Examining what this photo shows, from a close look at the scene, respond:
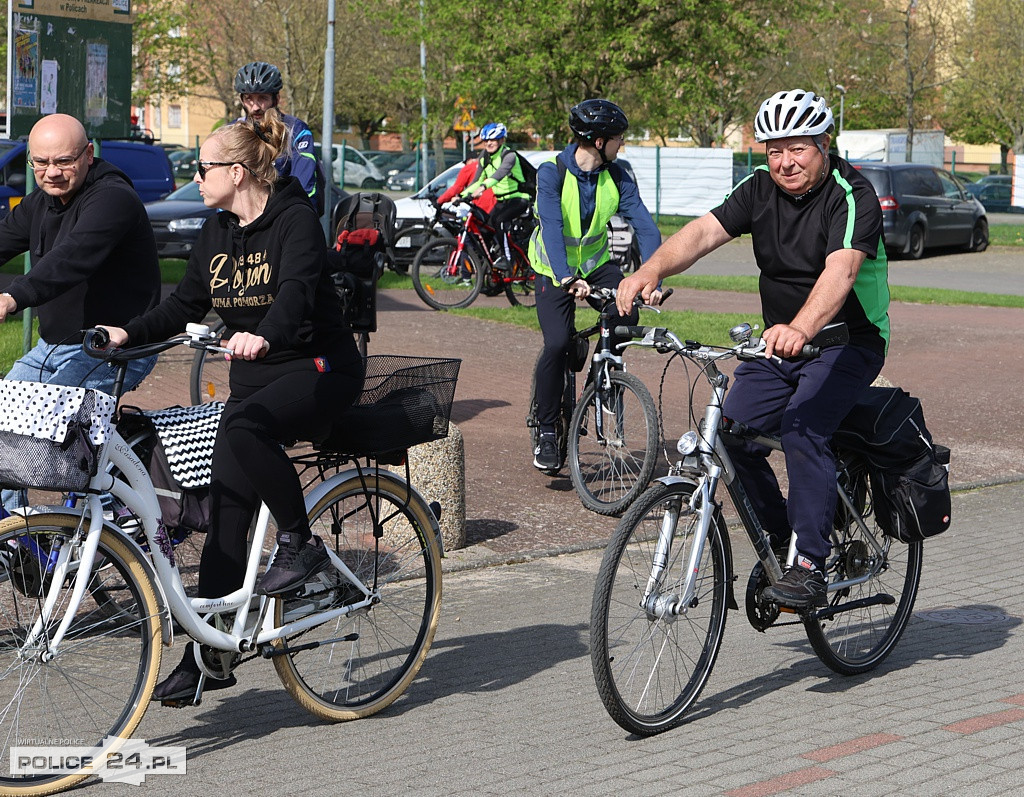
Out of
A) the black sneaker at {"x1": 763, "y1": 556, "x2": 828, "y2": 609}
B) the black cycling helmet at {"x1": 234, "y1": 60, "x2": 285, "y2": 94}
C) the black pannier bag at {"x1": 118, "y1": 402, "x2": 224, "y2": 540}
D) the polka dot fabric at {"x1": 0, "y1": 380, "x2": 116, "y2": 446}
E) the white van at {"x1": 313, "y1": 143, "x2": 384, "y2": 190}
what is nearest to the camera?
the polka dot fabric at {"x1": 0, "y1": 380, "x2": 116, "y2": 446}

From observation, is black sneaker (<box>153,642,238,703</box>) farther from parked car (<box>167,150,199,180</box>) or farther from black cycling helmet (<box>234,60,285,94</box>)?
parked car (<box>167,150,199,180</box>)

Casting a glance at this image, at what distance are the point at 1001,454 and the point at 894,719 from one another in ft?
17.4

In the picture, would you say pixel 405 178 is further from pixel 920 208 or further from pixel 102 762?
pixel 102 762

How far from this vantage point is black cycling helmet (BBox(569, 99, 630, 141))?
766cm

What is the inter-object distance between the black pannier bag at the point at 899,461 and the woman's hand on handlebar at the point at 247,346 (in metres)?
2.15

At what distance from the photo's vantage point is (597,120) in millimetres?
7656

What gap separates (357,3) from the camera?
33438mm

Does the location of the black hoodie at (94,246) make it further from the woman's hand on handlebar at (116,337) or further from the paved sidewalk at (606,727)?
the paved sidewalk at (606,727)

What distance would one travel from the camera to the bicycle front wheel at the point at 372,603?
183 inches

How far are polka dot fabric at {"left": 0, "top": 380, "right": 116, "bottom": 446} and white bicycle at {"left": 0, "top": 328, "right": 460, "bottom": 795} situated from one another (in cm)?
2

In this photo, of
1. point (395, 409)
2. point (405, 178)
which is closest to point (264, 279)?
point (395, 409)

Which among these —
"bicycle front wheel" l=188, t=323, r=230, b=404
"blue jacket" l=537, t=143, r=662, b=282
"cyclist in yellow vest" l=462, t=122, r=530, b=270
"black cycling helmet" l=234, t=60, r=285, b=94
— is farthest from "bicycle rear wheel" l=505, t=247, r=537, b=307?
"black cycling helmet" l=234, t=60, r=285, b=94

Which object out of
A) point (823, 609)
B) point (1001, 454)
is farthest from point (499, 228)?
point (823, 609)

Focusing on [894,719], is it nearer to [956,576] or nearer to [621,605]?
[621,605]
